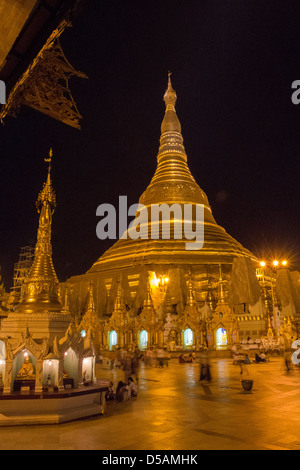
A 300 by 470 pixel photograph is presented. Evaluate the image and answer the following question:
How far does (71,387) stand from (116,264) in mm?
30544

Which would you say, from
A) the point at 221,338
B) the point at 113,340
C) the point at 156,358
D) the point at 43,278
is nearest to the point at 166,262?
the point at 113,340

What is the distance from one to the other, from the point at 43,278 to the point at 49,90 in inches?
230

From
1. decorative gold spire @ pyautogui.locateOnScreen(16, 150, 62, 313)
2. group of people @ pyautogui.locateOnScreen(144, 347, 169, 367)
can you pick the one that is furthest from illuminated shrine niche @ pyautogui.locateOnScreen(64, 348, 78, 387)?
group of people @ pyautogui.locateOnScreen(144, 347, 169, 367)

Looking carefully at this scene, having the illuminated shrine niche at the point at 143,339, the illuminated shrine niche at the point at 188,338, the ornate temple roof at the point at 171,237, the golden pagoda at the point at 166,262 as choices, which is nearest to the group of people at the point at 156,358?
the illuminated shrine niche at the point at 143,339

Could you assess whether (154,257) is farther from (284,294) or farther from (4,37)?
(4,37)

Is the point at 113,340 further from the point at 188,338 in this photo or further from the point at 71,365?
the point at 71,365

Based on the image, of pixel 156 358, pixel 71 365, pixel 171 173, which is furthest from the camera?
pixel 171 173

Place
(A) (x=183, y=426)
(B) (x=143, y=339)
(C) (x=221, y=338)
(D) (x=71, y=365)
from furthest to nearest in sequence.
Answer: (B) (x=143, y=339) < (C) (x=221, y=338) < (D) (x=71, y=365) < (A) (x=183, y=426)

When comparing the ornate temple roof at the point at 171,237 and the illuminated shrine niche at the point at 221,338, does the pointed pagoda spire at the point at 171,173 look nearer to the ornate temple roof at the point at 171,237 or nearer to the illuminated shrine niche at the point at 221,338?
the ornate temple roof at the point at 171,237

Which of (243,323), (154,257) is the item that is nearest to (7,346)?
(243,323)

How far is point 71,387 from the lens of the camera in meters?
8.82

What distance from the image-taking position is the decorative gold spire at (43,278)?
426 inches

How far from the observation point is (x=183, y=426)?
22.7 ft
